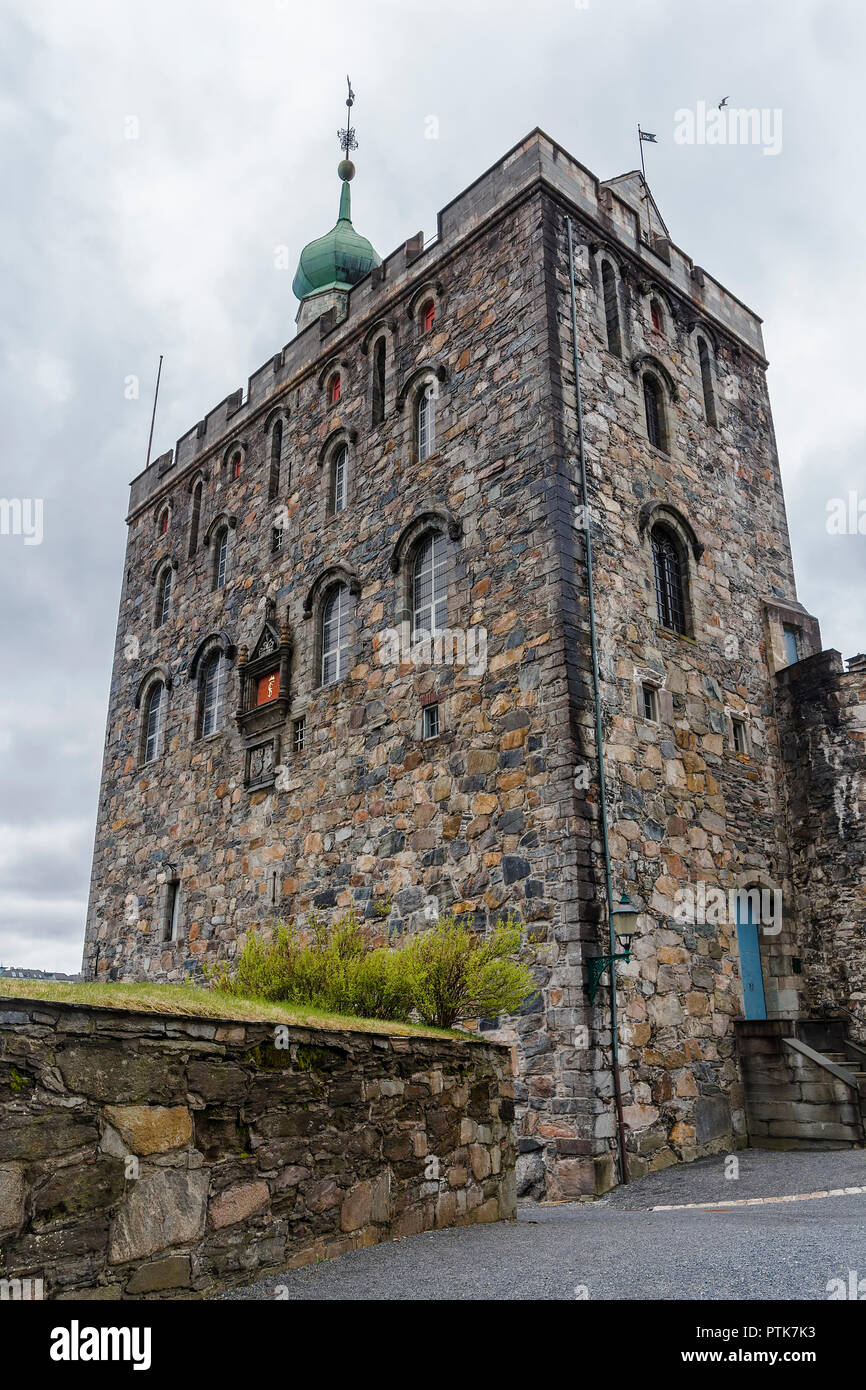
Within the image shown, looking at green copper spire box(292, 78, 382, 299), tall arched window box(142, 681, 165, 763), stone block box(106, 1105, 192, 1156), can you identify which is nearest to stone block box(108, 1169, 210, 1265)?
stone block box(106, 1105, 192, 1156)

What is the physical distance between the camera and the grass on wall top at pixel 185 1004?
15.5ft

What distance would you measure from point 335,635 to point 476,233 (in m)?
6.13

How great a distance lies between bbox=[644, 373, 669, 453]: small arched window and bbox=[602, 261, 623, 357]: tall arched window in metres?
0.82

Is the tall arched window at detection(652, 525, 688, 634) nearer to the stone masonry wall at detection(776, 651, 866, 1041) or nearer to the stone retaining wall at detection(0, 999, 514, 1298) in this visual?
the stone masonry wall at detection(776, 651, 866, 1041)

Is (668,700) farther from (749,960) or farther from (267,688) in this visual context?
(267,688)

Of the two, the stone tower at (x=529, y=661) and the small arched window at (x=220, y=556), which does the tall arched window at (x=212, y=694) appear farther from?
the small arched window at (x=220, y=556)

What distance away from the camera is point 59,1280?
4.34 m

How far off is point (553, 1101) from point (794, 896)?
558 cm

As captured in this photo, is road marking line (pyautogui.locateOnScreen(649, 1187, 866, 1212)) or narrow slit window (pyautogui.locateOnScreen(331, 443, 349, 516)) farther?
narrow slit window (pyautogui.locateOnScreen(331, 443, 349, 516))

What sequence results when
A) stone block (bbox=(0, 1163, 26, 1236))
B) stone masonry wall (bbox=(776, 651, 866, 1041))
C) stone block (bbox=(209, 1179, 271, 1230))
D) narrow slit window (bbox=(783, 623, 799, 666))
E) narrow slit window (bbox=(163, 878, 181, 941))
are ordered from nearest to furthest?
stone block (bbox=(0, 1163, 26, 1236))
stone block (bbox=(209, 1179, 271, 1230))
stone masonry wall (bbox=(776, 651, 866, 1041))
narrow slit window (bbox=(783, 623, 799, 666))
narrow slit window (bbox=(163, 878, 181, 941))

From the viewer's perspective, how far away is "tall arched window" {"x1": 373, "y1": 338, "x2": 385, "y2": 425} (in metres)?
16.0

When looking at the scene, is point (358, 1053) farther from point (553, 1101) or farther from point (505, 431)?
point (505, 431)

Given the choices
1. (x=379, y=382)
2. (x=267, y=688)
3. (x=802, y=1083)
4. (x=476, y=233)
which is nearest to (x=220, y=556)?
(x=267, y=688)

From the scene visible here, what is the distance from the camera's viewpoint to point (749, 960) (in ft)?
43.3
